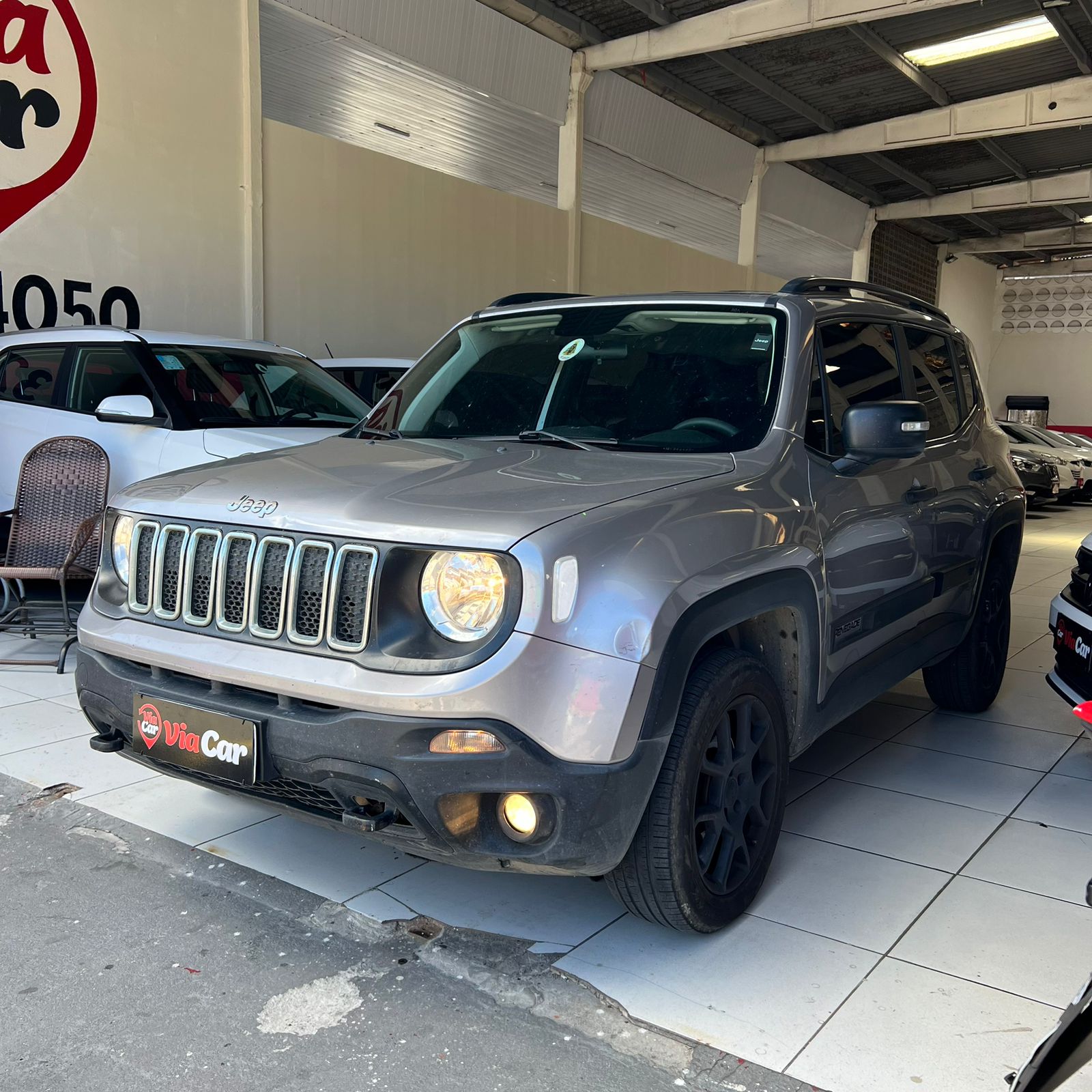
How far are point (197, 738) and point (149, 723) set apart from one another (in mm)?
189

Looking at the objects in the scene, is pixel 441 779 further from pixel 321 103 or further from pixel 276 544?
pixel 321 103

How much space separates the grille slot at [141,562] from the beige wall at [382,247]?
25.2 ft

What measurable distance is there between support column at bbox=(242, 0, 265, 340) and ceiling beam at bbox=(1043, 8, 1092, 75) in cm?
881

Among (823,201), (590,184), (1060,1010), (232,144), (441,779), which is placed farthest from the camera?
(823,201)

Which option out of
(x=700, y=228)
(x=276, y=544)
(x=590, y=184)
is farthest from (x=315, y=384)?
(x=700, y=228)

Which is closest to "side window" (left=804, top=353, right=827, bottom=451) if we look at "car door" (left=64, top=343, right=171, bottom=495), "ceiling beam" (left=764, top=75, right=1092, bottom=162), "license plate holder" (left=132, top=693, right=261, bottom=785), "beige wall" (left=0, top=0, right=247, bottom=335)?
"license plate holder" (left=132, top=693, right=261, bottom=785)

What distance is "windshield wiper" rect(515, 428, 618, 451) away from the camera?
2.99 metres

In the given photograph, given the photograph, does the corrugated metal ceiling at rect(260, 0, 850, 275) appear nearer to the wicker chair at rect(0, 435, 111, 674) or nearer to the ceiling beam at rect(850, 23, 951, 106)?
the ceiling beam at rect(850, 23, 951, 106)

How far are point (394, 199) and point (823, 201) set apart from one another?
11300 mm

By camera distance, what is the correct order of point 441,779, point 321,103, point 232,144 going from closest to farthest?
point 441,779 < point 232,144 < point 321,103

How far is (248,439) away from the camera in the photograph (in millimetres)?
5508

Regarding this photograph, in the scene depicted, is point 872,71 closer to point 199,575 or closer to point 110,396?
point 110,396

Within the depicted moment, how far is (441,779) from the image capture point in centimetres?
219

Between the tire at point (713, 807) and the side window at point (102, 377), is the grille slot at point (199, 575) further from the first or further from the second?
the side window at point (102, 377)
